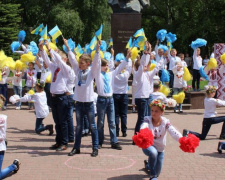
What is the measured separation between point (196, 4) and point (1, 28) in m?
18.6

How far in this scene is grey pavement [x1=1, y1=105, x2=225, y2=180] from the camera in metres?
6.25

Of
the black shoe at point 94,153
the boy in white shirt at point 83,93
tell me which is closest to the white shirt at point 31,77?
the boy in white shirt at point 83,93

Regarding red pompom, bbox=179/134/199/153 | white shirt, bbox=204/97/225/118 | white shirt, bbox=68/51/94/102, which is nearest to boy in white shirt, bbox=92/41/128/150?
white shirt, bbox=68/51/94/102

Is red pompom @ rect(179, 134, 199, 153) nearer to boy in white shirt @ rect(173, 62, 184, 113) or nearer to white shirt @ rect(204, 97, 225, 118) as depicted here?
white shirt @ rect(204, 97, 225, 118)

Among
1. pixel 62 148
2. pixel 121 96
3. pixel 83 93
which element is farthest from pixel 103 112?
pixel 121 96

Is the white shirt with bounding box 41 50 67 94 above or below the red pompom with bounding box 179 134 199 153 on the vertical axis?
above

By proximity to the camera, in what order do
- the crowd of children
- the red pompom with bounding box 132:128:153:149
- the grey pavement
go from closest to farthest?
the red pompom with bounding box 132:128:153:149, the crowd of children, the grey pavement

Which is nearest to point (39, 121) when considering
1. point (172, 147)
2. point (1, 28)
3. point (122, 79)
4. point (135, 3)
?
point (122, 79)

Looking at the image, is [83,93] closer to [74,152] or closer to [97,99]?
[97,99]

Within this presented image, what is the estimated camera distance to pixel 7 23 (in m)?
37.2

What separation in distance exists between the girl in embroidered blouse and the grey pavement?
399mm

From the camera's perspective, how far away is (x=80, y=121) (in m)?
7.55

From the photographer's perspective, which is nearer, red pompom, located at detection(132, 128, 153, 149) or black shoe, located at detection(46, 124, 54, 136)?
red pompom, located at detection(132, 128, 153, 149)

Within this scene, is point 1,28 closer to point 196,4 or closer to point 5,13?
point 5,13
